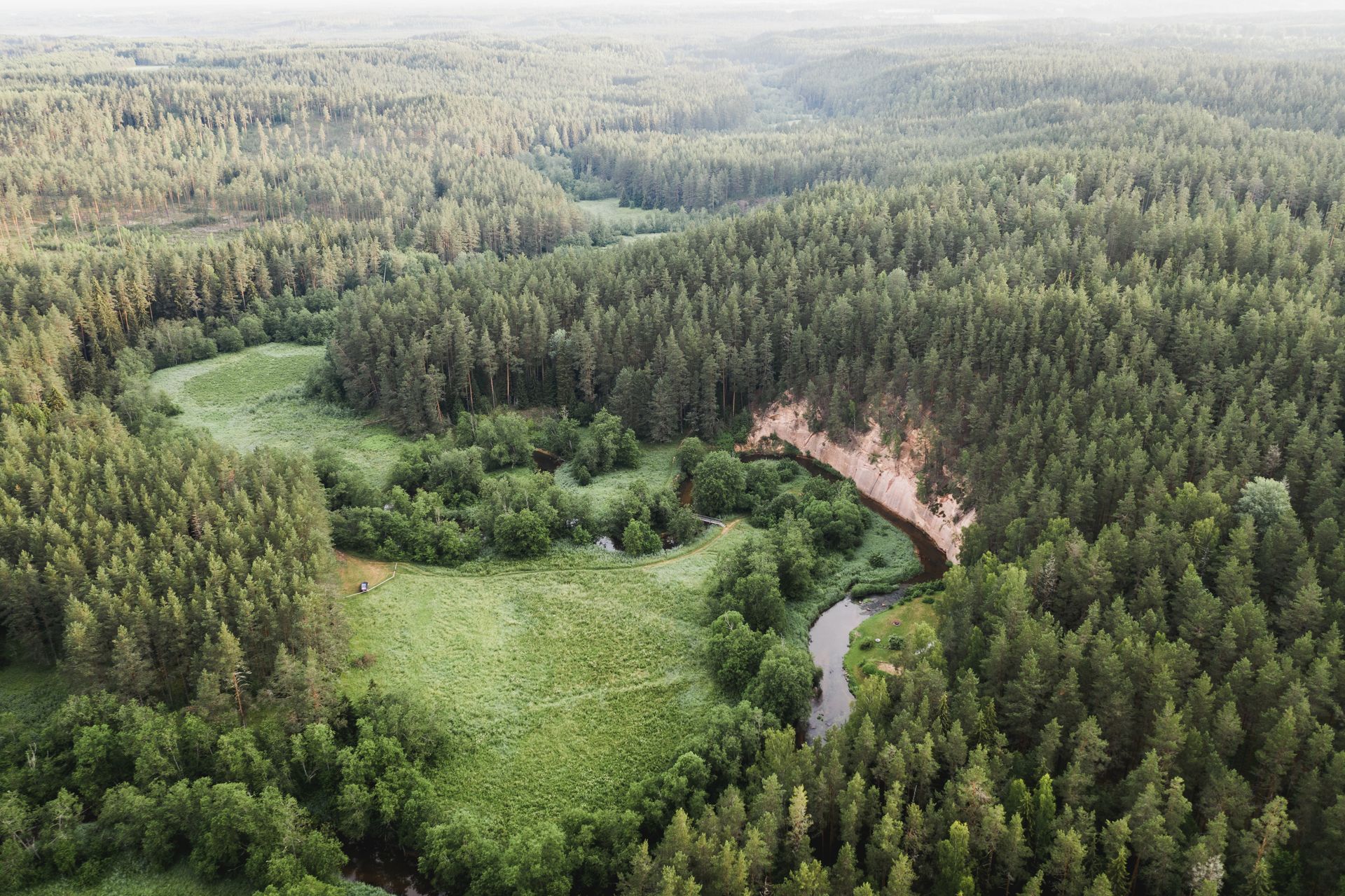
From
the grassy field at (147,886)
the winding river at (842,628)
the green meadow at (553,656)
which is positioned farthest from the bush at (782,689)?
the grassy field at (147,886)

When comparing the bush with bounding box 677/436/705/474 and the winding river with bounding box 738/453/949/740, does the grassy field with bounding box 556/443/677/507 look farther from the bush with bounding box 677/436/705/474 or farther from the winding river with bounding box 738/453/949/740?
the winding river with bounding box 738/453/949/740

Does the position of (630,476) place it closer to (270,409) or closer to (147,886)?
(270,409)

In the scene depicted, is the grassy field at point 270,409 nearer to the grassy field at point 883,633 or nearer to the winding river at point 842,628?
the winding river at point 842,628

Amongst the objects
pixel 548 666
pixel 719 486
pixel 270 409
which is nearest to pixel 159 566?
pixel 548 666

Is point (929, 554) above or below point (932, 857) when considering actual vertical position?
below

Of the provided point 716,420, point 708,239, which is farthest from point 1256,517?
point 708,239

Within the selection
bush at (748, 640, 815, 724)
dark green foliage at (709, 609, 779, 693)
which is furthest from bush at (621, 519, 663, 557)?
bush at (748, 640, 815, 724)

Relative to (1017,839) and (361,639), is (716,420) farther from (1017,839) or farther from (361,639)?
(1017,839)

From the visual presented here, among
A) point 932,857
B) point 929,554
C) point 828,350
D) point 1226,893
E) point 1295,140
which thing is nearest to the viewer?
point 1226,893
